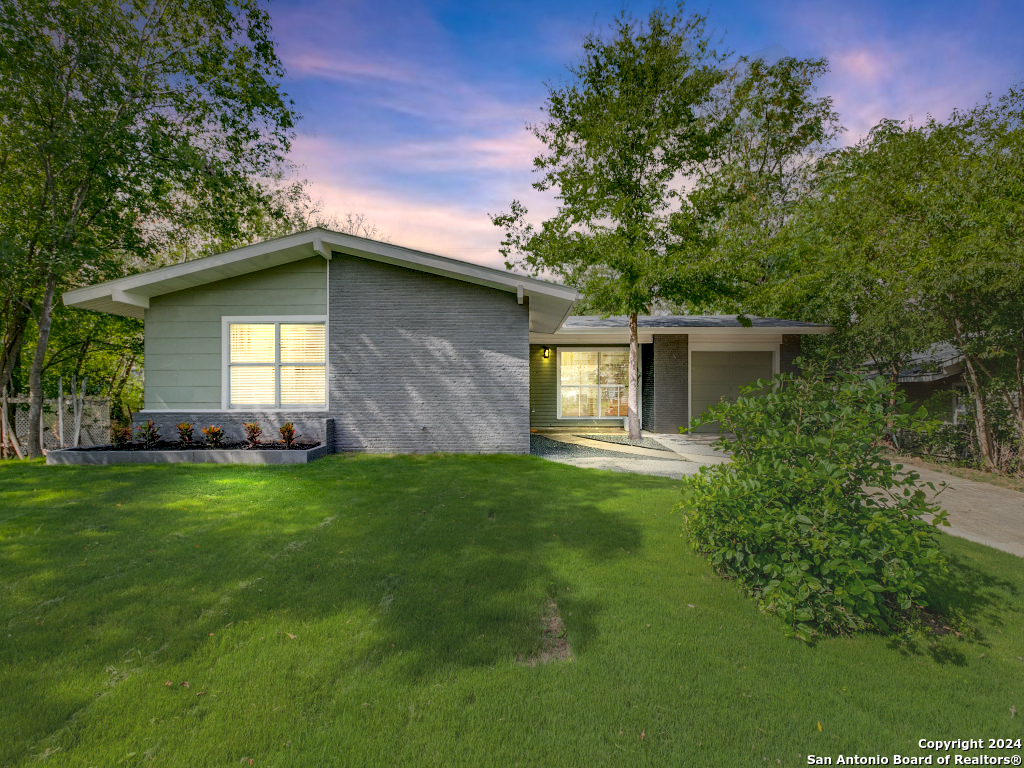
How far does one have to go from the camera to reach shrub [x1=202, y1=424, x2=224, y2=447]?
8.27 m

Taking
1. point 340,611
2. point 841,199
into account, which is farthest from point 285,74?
point 841,199

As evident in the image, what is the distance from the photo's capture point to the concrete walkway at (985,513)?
4.54 meters

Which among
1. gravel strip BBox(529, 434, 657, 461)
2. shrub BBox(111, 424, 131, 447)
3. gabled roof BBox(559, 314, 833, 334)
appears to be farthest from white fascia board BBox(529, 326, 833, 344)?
shrub BBox(111, 424, 131, 447)

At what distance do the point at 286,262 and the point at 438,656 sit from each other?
27.9ft

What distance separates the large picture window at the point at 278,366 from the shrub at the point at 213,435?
783 mm

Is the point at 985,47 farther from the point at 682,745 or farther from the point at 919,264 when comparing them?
the point at 682,745

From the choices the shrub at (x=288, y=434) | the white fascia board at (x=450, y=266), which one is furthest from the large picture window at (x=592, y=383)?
the shrub at (x=288, y=434)

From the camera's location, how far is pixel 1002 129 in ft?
33.4

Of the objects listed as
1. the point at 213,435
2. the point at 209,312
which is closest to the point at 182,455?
the point at 213,435

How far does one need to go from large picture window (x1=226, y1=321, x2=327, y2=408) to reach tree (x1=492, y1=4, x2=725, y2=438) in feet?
19.7

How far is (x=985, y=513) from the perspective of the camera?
18.1 feet

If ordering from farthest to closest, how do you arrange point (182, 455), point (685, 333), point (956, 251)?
point (685, 333) < point (182, 455) < point (956, 251)

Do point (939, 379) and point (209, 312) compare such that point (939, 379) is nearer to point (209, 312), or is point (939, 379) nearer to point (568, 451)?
point (568, 451)

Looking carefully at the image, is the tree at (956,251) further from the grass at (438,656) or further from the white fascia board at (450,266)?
the white fascia board at (450,266)
